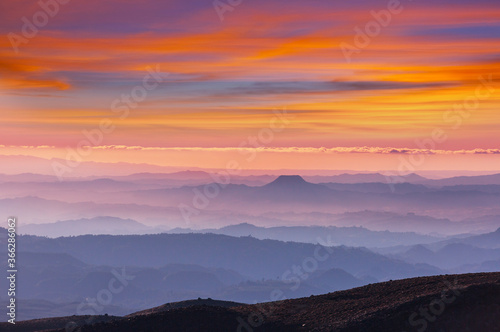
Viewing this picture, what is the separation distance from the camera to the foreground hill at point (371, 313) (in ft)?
110

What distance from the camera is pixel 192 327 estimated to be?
37.7 meters

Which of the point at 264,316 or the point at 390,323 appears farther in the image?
the point at 264,316

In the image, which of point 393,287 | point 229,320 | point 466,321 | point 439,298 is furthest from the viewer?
point 393,287

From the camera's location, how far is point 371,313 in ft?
116

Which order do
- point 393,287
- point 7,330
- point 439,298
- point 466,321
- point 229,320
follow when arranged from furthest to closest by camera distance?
point 7,330
point 393,287
point 229,320
point 439,298
point 466,321

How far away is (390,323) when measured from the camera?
33.8 metres

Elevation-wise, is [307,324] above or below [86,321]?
below

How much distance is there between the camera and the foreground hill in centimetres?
3344

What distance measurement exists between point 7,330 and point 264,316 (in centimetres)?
2604

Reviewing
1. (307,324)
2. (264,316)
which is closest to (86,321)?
(264,316)

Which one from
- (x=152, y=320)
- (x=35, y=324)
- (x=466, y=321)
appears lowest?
(x=466, y=321)

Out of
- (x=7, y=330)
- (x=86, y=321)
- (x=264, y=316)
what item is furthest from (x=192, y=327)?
(x=7, y=330)

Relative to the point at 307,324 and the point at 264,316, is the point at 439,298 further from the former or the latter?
the point at 264,316

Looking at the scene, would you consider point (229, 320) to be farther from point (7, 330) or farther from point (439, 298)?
point (7, 330)
